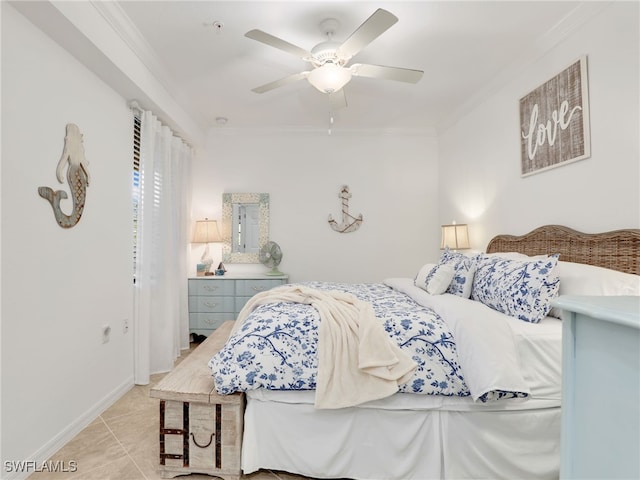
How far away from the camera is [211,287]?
396cm

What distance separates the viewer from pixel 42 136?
1.86 metres

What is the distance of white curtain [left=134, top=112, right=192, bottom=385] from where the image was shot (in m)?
2.92

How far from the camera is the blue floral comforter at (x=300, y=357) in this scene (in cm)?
165

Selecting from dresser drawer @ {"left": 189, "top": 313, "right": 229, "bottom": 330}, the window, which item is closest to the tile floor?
the window

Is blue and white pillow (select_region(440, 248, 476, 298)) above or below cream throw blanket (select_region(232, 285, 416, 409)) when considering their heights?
above

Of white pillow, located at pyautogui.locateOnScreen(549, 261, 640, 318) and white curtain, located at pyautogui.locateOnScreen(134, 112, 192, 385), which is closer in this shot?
white pillow, located at pyautogui.locateOnScreen(549, 261, 640, 318)

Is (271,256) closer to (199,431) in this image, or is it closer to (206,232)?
(206,232)

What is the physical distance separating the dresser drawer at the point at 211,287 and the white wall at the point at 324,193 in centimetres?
50

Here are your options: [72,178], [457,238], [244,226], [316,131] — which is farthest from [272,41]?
[244,226]

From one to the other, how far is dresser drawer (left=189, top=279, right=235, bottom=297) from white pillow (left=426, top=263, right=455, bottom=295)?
7.76 ft

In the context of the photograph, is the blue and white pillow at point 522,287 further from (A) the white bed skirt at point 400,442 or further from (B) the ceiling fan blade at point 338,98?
(B) the ceiling fan blade at point 338,98

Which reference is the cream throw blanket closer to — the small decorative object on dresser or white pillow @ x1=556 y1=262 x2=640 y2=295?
white pillow @ x1=556 y1=262 x2=640 y2=295

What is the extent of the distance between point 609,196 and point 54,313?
3.27m

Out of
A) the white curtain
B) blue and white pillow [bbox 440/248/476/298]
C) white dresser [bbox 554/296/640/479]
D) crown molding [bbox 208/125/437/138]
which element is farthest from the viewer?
crown molding [bbox 208/125/437/138]
